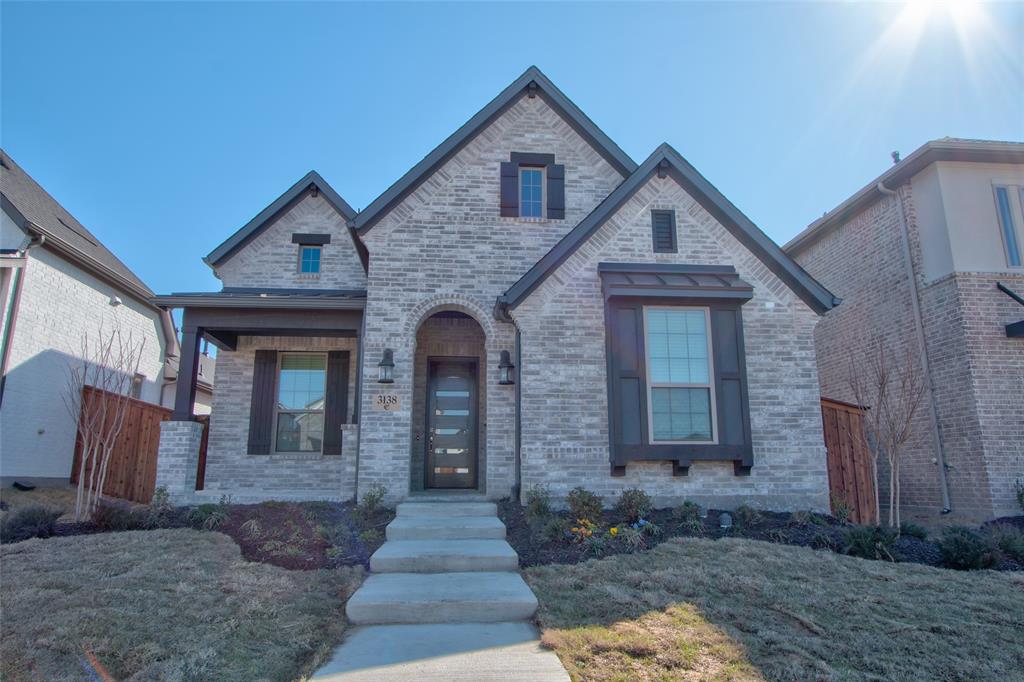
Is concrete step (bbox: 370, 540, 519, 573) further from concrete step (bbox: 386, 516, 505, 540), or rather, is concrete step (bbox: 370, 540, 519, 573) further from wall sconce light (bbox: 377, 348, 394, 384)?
wall sconce light (bbox: 377, 348, 394, 384)

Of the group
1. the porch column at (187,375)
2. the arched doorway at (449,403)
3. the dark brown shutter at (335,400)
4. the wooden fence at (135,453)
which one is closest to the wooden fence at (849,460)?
the arched doorway at (449,403)

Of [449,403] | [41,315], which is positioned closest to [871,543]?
[449,403]

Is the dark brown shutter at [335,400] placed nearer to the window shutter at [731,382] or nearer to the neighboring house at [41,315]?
the neighboring house at [41,315]

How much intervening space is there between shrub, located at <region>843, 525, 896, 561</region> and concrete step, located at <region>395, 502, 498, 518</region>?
4.28m

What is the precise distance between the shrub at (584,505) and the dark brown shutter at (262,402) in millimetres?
6111

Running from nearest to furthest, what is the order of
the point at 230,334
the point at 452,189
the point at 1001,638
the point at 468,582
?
the point at 1001,638 → the point at 468,582 → the point at 452,189 → the point at 230,334

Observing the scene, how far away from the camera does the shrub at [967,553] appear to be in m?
6.61

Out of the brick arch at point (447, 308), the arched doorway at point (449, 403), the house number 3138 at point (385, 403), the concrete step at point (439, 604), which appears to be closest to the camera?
the concrete step at point (439, 604)

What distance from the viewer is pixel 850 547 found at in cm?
708

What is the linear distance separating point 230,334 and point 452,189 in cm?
478

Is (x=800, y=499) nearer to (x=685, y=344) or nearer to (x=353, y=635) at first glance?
(x=685, y=344)

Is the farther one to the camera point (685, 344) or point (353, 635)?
point (685, 344)

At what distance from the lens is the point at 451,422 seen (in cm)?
1145

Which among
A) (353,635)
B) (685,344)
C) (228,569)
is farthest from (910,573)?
(228,569)
